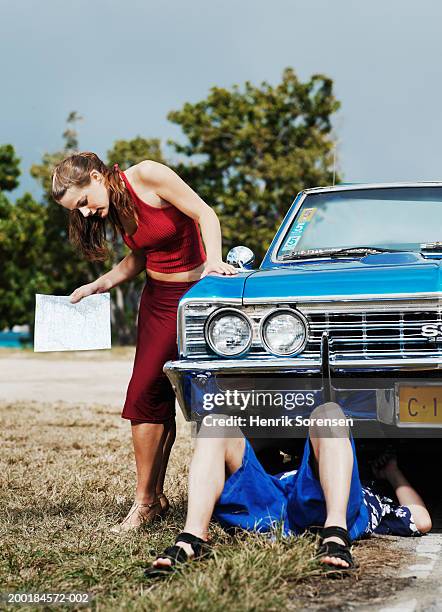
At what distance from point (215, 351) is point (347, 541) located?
93 centimetres

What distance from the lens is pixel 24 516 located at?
476cm

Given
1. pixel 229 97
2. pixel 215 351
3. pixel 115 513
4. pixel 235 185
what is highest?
pixel 229 97

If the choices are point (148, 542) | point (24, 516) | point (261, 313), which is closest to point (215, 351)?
point (261, 313)

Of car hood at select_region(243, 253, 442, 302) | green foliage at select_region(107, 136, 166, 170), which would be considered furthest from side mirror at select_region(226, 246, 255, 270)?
green foliage at select_region(107, 136, 166, 170)

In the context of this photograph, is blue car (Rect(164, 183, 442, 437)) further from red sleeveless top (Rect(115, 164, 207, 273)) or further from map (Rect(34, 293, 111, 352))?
map (Rect(34, 293, 111, 352))

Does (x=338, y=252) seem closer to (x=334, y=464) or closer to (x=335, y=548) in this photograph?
(x=334, y=464)

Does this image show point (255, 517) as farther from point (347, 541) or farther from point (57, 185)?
point (57, 185)

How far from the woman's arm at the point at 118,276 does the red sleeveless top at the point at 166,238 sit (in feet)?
0.51

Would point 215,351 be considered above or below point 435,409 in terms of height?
above

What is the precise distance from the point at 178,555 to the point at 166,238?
177cm

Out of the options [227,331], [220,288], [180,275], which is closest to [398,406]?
[227,331]

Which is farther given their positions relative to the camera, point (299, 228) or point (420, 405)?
point (299, 228)

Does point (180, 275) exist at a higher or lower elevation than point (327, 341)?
higher

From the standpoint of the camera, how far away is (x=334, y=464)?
3.66 metres
